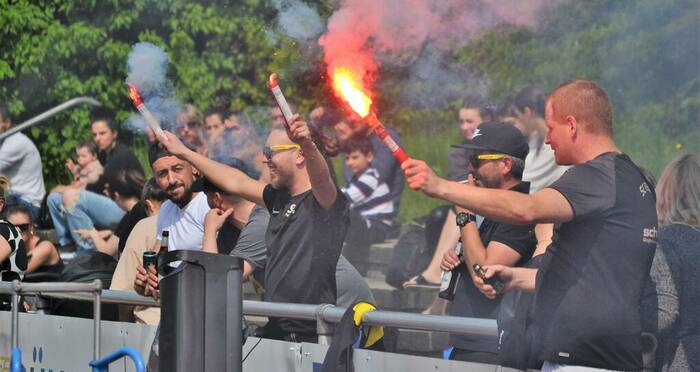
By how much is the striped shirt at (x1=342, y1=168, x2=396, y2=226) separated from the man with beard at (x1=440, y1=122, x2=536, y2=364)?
12.9 feet

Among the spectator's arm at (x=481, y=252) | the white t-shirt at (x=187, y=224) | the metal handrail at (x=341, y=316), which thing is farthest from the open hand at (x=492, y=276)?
the white t-shirt at (x=187, y=224)

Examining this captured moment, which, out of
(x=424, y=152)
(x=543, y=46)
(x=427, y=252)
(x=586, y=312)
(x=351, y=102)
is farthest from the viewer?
(x=424, y=152)

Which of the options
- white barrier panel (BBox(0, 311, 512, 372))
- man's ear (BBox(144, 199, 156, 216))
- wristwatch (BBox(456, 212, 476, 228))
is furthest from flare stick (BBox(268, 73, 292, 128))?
man's ear (BBox(144, 199, 156, 216))

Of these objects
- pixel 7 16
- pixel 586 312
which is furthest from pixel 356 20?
pixel 7 16

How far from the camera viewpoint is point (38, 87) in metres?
14.2

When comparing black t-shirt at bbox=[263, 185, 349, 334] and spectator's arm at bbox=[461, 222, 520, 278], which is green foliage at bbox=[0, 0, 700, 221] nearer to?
black t-shirt at bbox=[263, 185, 349, 334]

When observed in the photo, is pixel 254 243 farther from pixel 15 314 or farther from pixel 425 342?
pixel 425 342

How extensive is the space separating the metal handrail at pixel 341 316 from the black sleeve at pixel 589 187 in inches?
28.6

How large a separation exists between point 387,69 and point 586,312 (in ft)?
9.77

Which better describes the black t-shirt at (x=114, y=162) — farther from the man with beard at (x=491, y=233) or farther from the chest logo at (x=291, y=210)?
the man with beard at (x=491, y=233)

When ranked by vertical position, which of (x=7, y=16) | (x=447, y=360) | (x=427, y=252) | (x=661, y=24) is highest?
(x=7, y=16)

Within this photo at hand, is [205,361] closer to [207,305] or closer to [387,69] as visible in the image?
[207,305]

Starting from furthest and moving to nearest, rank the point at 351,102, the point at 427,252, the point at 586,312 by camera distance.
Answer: the point at 427,252
the point at 351,102
the point at 586,312

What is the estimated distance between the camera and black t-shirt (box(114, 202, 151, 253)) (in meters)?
9.39
